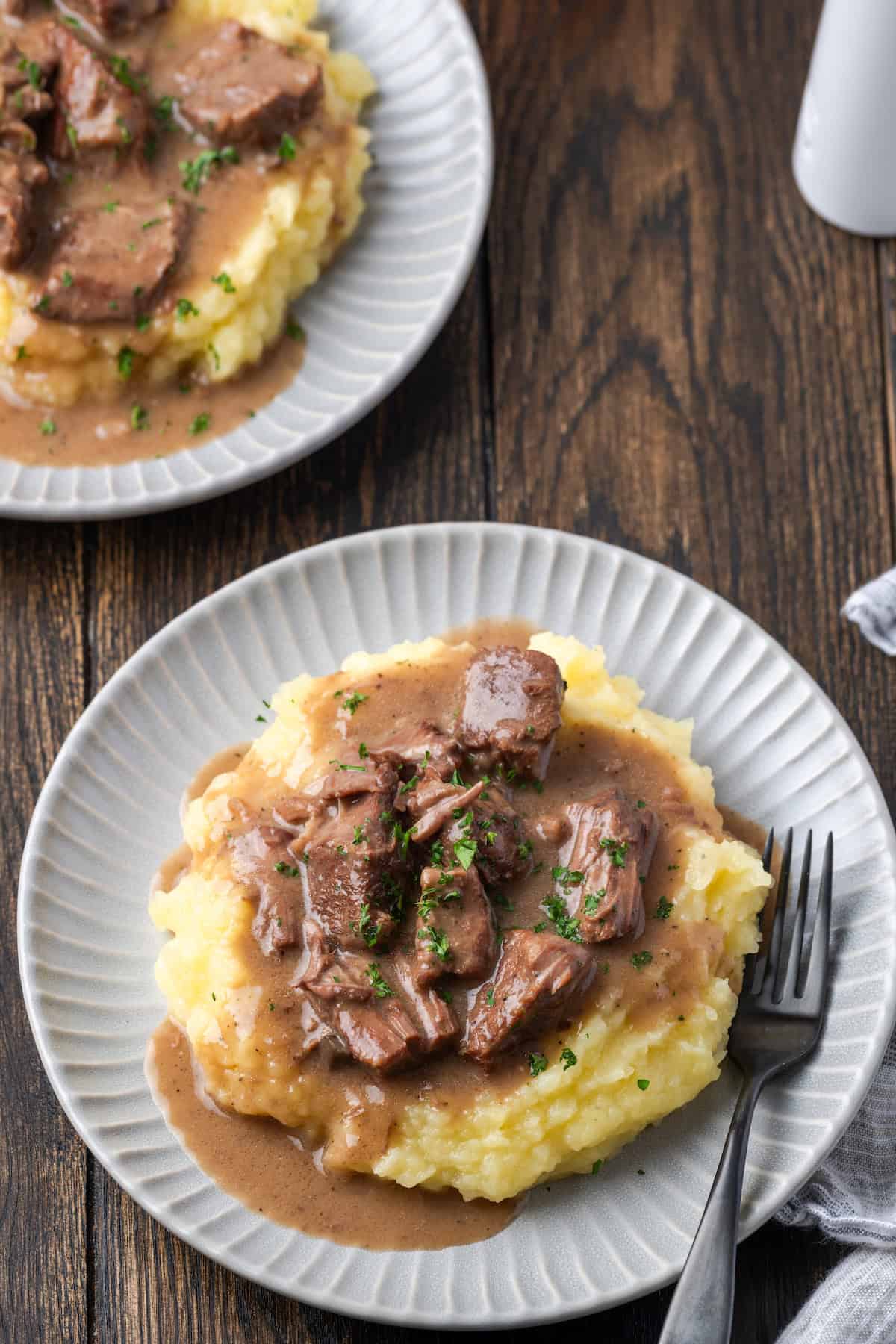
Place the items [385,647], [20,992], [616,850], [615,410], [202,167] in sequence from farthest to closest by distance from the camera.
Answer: [615,410] < [202,167] < [385,647] < [20,992] < [616,850]

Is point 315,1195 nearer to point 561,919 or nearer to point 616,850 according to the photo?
point 561,919

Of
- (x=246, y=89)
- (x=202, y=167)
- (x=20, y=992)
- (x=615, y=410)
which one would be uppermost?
(x=246, y=89)

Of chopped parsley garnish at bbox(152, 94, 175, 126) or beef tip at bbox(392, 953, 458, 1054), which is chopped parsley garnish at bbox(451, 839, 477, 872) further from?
chopped parsley garnish at bbox(152, 94, 175, 126)

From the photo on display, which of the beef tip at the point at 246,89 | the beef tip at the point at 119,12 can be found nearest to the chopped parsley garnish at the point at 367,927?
the beef tip at the point at 246,89

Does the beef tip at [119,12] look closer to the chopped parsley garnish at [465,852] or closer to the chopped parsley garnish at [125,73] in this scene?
the chopped parsley garnish at [125,73]

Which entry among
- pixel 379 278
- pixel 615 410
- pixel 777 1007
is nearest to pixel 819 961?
pixel 777 1007

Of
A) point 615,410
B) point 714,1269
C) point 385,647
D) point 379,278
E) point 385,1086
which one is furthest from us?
point 615,410

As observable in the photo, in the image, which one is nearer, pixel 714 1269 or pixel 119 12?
pixel 714 1269
